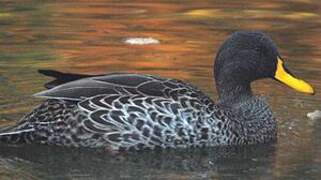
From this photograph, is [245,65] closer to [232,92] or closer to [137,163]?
[232,92]

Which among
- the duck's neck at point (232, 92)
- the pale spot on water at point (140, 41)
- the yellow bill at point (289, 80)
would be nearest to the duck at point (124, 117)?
the duck's neck at point (232, 92)

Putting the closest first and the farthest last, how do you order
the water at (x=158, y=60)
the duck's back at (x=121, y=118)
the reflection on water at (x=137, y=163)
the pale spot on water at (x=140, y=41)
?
the reflection on water at (x=137, y=163)
the water at (x=158, y=60)
the duck's back at (x=121, y=118)
the pale spot on water at (x=140, y=41)

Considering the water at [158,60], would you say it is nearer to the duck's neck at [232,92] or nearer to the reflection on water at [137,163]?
the reflection on water at [137,163]

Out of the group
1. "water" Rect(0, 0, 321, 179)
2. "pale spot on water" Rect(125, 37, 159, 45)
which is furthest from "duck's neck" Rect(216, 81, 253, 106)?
"pale spot on water" Rect(125, 37, 159, 45)

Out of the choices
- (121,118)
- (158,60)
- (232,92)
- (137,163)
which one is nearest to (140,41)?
(158,60)

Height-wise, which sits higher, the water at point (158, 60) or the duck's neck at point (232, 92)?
the duck's neck at point (232, 92)

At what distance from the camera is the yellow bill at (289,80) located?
9.17 m

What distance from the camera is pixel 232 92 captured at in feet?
30.5

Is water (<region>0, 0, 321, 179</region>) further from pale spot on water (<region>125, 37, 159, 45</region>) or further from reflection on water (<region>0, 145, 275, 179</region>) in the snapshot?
pale spot on water (<region>125, 37, 159, 45</region>)

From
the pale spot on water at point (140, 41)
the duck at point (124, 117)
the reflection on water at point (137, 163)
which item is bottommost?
the reflection on water at point (137, 163)

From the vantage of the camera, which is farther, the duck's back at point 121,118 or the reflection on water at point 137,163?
the duck's back at point 121,118

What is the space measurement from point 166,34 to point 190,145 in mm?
5034

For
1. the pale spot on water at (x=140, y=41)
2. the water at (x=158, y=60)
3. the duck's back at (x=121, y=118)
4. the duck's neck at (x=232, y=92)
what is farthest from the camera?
the pale spot on water at (x=140, y=41)

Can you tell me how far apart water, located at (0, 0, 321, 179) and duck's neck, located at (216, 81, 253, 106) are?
18.4 inches
